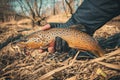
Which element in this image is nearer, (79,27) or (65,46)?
(79,27)

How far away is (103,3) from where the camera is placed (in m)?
2.64

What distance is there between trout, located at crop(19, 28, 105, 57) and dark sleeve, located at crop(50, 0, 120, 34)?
120mm

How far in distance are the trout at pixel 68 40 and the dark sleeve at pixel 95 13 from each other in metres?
0.12

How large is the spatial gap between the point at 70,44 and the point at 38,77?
60cm

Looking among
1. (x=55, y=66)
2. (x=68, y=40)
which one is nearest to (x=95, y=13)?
(x=68, y=40)

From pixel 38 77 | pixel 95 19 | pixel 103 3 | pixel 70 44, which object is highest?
pixel 103 3

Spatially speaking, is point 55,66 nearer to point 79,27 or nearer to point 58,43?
point 58,43

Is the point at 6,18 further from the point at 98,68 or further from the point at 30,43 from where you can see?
the point at 98,68

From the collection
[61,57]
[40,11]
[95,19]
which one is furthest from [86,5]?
[40,11]

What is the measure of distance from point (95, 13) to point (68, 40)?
20.3 inches

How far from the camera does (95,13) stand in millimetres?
2779

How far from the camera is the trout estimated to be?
Answer: 118 inches

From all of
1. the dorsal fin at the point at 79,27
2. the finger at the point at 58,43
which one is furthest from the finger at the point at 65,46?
the dorsal fin at the point at 79,27

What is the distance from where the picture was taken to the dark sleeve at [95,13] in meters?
2.66
